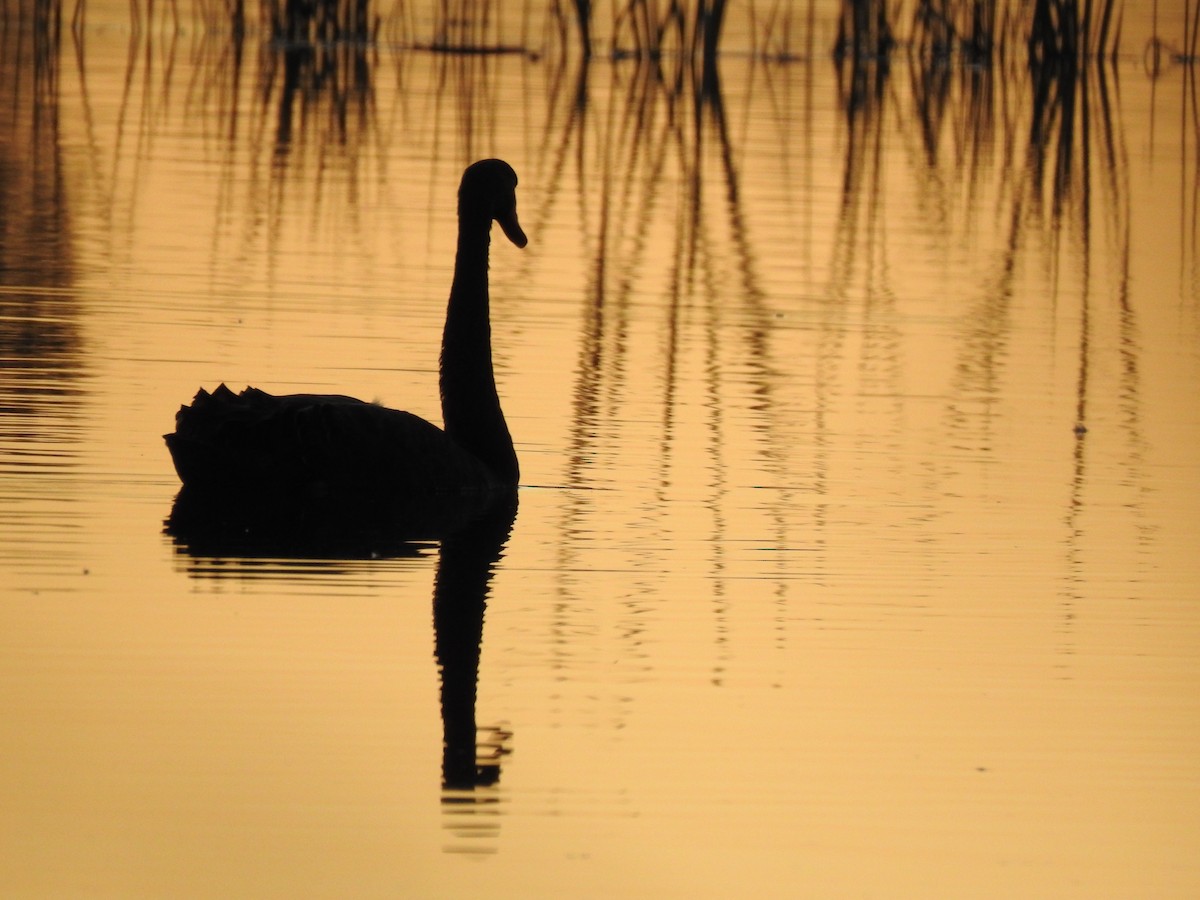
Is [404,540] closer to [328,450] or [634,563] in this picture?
[328,450]

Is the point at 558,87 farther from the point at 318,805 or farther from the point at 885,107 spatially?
the point at 318,805

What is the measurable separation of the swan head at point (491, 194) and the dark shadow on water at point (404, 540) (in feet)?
3.03

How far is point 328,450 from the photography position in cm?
630

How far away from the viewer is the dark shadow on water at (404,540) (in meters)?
4.93

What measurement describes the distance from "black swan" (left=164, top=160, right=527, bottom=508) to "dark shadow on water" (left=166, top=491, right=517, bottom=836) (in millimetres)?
55

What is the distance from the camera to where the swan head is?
7180 millimetres

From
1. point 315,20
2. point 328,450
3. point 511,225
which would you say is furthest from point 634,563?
point 315,20

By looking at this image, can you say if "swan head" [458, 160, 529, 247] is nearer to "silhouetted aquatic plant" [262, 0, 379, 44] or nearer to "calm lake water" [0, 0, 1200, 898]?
"calm lake water" [0, 0, 1200, 898]

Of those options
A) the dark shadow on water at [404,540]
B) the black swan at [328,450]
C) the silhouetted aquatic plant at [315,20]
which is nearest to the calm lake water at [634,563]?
the dark shadow on water at [404,540]

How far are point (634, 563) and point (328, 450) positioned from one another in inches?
A: 36.1

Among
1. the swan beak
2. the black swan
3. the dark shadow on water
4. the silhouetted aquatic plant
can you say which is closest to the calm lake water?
the dark shadow on water

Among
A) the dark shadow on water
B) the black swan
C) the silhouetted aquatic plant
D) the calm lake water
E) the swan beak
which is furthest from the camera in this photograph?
the silhouetted aquatic plant

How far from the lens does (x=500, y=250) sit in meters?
11.7

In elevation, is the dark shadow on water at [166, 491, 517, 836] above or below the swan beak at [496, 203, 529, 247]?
below
